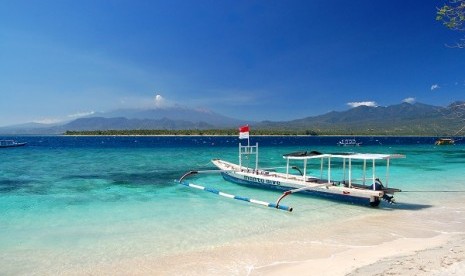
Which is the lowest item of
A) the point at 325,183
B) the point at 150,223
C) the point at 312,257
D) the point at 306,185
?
the point at 150,223

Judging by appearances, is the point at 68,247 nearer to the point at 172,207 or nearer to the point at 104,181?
the point at 172,207

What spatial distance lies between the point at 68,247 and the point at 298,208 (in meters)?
11.6

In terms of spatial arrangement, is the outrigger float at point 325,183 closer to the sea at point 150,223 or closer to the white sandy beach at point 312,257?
the sea at point 150,223

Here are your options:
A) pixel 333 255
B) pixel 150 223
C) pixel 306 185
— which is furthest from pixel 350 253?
pixel 306 185

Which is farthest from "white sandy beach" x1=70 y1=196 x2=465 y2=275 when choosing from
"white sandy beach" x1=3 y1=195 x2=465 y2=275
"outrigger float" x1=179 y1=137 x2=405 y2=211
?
"outrigger float" x1=179 y1=137 x2=405 y2=211

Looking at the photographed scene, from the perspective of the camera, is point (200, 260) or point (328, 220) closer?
point (200, 260)

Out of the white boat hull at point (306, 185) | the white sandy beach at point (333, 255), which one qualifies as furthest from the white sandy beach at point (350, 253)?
the white boat hull at point (306, 185)

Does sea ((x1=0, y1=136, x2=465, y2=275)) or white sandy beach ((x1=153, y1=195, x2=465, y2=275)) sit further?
sea ((x1=0, y1=136, x2=465, y2=275))

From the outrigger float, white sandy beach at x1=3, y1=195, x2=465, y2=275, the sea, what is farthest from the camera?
the outrigger float

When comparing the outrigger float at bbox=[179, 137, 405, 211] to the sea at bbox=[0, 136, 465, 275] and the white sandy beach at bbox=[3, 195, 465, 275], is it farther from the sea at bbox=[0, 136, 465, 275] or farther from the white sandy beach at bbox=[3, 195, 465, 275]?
the white sandy beach at bbox=[3, 195, 465, 275]

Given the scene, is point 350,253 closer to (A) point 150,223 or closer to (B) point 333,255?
(B) point 333,255

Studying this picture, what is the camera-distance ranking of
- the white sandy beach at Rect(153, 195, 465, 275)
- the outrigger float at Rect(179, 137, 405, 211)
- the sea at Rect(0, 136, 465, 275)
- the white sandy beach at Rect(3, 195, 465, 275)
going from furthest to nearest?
the outrigger float at Rect(179, 137, 405, 211), the sea at Rect(0, 136, 465, 275), the white sandy beach at Rect(3, 195, 465, 275), the white sandy beach at Rect(153, 195, 465, 275)

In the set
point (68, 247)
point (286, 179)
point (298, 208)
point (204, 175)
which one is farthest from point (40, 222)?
point (204, 175)

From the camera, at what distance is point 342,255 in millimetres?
11820
